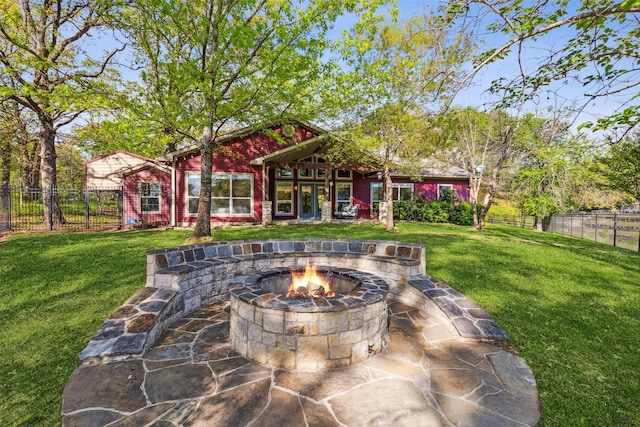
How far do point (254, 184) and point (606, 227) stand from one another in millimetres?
16306

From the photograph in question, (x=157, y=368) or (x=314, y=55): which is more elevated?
(x=314, y=55)

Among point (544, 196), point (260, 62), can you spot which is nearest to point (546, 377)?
point (260, 62)

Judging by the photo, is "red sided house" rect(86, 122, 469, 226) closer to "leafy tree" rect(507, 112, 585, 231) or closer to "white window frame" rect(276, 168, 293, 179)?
"white window frame" rect(276, 168, 293, 179)

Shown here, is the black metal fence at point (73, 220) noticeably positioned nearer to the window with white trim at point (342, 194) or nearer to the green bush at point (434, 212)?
the window with white trim at point (342, 194)

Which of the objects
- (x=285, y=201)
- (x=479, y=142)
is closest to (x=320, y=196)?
(x=285, y=201)

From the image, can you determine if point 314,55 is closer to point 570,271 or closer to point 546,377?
point 570,271

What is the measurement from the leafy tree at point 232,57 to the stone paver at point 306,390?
Answer: 7.51 meters

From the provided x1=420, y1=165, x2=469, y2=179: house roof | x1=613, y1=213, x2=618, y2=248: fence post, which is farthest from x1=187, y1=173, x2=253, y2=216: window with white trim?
x1=613, y1=213, x2=618, y2=248: fence post

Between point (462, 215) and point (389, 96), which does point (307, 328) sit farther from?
point (462, 215)

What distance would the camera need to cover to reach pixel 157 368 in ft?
9.36

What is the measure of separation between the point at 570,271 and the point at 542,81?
528cm

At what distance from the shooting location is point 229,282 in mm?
4477

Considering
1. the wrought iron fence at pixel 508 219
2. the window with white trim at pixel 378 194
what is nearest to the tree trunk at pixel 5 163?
the window with white trim at pixel 378 194

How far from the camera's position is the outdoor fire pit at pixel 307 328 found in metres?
2.94
